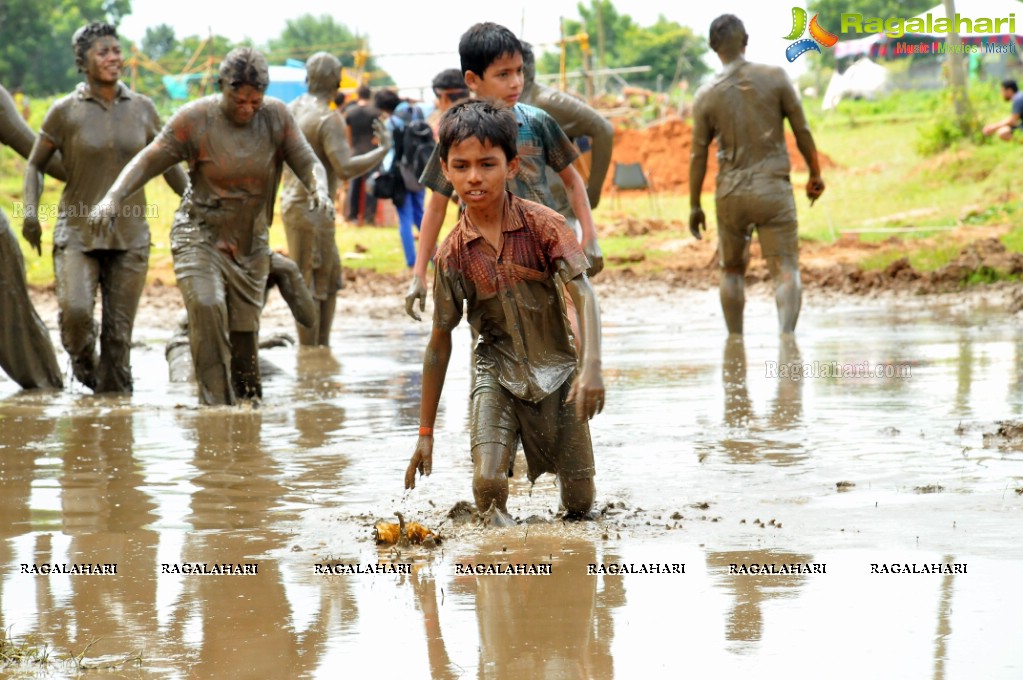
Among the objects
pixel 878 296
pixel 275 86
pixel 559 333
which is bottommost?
pixel 878 296

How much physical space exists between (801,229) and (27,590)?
15.7m

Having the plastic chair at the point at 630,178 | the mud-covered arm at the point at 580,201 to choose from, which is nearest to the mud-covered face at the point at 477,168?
the mud-covered arm at the point at 580,201

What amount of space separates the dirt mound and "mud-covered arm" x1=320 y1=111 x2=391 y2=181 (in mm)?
20940

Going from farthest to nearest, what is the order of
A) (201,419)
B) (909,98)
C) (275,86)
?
(909,98) < (275,86) < (201,419)

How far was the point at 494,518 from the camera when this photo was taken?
15.3ft

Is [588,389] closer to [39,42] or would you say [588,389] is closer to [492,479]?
[492,479]

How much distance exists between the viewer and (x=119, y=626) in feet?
12.1

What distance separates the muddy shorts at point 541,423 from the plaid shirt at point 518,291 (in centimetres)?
5

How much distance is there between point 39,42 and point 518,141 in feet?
164

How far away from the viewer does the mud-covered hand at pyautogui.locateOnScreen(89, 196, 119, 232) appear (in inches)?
280

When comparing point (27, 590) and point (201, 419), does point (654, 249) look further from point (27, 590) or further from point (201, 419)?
point (27, 590)

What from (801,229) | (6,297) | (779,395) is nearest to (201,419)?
(6,297)

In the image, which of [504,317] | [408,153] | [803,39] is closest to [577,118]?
[504,317]

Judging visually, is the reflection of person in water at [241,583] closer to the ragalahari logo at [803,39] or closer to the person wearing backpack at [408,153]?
the person wearing backpack at [408,153]
